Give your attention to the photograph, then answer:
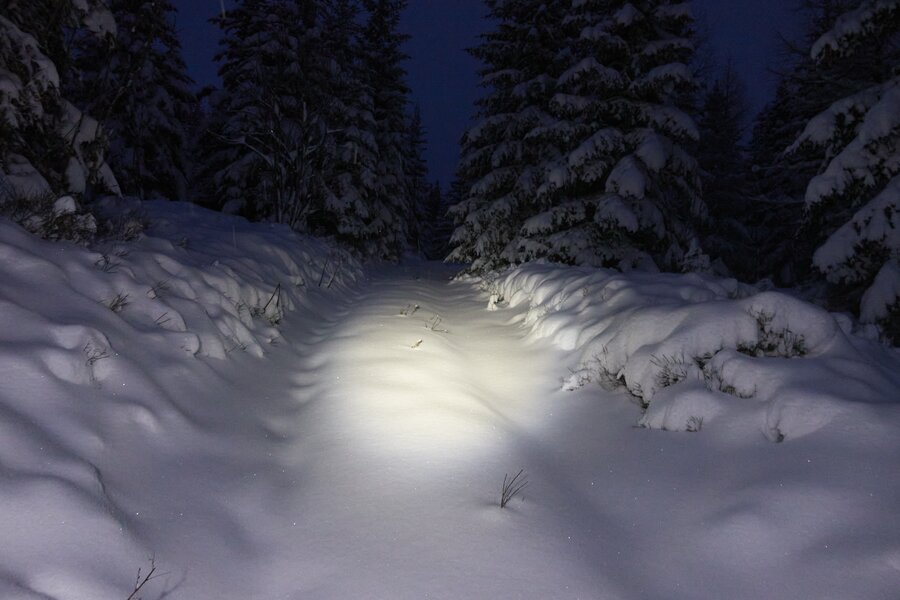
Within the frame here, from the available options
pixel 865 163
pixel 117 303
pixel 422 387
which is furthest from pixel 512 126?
pixel 117 303

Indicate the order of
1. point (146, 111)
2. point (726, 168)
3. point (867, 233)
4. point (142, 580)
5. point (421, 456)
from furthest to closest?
point (726, 168) → point (146, 111) → point (867, 233) → point (421, 456) → point (142, 580)

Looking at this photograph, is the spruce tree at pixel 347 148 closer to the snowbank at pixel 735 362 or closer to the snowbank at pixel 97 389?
the snowbank at pixel 97 389

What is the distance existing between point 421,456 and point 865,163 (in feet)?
24.1

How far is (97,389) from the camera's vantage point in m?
2.77

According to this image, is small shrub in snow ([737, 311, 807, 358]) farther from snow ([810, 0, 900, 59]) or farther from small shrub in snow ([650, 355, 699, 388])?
snow ([810, 0, 900, 59])

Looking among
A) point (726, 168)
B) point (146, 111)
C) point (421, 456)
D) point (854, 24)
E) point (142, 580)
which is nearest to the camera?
point (142, 580)

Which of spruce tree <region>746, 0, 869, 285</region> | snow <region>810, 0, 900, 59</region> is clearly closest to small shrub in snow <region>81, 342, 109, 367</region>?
snow <region>810, 0, 900, 59</region>

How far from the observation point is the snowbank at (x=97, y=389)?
1.80m

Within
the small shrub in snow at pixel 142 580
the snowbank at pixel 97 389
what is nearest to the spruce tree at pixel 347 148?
the snowbank at pixel 97 389

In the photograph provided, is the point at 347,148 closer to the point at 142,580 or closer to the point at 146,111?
the point at 146,111

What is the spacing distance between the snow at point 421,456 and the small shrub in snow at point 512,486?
1.8 inches

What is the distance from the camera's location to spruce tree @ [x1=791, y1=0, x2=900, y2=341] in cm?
651

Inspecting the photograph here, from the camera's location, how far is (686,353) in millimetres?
3752

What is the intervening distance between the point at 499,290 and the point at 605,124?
4.76 metres
